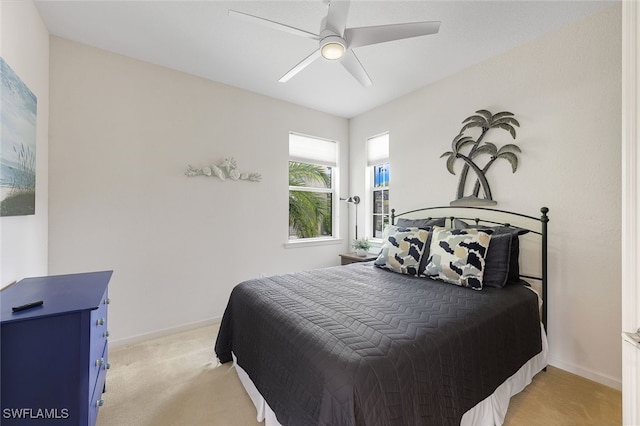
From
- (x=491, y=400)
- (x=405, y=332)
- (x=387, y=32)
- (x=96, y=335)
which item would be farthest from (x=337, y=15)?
(x=491, y=400)

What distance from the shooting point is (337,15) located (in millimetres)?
1598

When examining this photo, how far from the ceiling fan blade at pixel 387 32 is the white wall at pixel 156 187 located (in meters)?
1.92

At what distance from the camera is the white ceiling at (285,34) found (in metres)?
1.97

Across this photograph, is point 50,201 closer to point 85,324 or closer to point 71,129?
point 71,129

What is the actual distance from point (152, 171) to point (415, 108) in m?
2.99

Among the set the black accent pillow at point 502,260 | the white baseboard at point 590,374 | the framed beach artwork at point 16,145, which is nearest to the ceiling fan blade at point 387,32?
the black accent pillow at point 502,260

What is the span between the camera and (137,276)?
2.65 metres

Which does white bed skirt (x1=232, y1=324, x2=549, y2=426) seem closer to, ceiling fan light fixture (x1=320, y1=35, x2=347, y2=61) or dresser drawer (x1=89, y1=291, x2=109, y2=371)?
dresser drawer (x1=89, y1=291, x2=109, y2=371)

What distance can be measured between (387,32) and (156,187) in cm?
245

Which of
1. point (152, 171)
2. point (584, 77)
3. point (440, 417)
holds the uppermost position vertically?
point (584, 77)

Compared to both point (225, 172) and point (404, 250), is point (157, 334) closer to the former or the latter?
point (225, 172)

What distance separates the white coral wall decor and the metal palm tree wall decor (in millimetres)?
2276

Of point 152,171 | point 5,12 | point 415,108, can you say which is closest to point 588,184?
Answer: point 415,108

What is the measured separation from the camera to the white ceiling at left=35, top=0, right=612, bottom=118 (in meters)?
1.97
